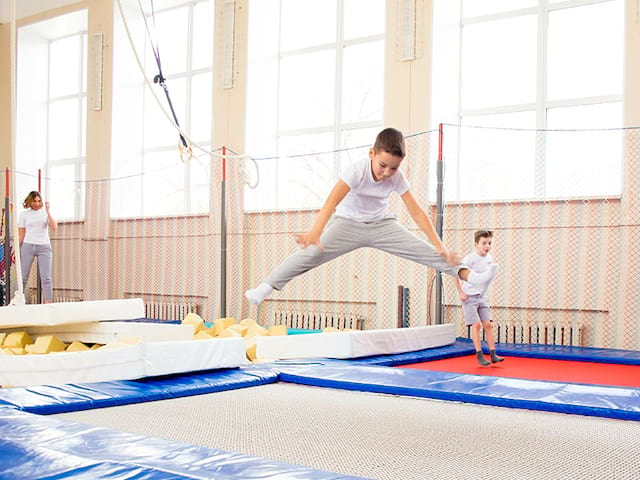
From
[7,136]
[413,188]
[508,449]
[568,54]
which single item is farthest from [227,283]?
[508,449]

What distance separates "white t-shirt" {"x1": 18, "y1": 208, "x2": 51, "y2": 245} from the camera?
7.02 meters

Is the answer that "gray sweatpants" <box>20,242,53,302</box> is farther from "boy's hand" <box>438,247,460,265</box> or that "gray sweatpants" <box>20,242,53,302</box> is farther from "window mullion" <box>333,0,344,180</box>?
"boy's hand" <box>438,247,460,265</box>

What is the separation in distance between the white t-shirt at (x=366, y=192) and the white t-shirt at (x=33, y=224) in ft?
14.5

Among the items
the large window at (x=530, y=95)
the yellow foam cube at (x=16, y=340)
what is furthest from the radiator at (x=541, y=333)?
the yellow foam cube at (x=16, y=340)

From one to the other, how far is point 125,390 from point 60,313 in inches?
75.4

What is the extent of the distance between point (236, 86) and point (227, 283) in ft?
7.69

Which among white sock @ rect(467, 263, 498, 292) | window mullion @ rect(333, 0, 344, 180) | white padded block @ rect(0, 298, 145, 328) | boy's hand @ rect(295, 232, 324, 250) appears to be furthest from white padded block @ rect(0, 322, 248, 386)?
window mullion @ rect(333, 0, 344, 180)

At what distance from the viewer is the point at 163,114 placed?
9.20 metres

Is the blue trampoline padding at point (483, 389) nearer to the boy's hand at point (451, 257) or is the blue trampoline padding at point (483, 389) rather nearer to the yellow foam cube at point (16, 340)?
the boy's hand at point (451, 257)

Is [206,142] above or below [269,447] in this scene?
above

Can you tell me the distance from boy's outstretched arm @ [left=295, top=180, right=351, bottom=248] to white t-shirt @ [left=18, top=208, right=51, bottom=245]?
4.63 m

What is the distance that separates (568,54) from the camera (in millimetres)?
6324

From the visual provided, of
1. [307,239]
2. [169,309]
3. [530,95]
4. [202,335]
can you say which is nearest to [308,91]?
[530,95]

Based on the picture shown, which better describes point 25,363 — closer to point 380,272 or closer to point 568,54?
point 380,272
